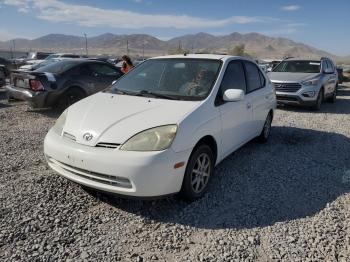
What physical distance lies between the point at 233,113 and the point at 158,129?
4.90 ft

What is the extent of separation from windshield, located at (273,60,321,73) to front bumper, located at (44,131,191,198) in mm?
9761

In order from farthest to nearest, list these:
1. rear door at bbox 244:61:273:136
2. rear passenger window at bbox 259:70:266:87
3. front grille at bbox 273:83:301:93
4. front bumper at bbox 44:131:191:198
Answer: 1. front grille at bbox 273:83:301:93
2. rear passenger window at bbox 259:70:266:87
3. rear door at bbox 244:61:273:136
4. front bumper at bbox 44:131:191:198

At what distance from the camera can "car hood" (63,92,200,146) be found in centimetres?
358

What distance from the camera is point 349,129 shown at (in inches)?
327

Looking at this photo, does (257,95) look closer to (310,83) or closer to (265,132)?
→ (265,132)

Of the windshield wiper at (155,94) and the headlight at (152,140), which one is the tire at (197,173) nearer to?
the headlight at (152,140)

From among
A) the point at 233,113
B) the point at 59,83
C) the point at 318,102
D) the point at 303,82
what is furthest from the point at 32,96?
the point at 318,102

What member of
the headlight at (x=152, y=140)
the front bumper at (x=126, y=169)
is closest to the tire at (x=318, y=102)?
the front bumper at (x=126, y=169)

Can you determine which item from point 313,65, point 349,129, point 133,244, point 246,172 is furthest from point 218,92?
point 313,65

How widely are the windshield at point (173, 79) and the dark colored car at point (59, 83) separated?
4.23 meters

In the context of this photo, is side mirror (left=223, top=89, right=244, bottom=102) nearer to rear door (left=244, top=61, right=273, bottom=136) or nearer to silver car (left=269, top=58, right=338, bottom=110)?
rear door (left=244, top=61, right=273, bottom=136)

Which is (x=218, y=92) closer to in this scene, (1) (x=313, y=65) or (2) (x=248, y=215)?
(2) (x=248, y=215)

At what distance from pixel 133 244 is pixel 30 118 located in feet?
21.0

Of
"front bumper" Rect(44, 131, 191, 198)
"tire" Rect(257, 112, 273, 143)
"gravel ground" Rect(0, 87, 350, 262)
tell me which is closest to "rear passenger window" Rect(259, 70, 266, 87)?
"tire" Rect(257, 112, 273, 143)
